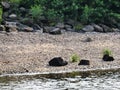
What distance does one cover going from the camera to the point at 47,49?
39.3 meters

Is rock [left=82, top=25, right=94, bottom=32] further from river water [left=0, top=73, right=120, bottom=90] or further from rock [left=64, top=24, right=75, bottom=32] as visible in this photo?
river water [left=0, top=73, right=120, bottom=90]

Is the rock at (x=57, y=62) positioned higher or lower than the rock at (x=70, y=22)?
lower

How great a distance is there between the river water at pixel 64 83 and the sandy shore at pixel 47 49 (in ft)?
10.6

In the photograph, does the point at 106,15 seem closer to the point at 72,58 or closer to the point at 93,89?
the point at 72,58

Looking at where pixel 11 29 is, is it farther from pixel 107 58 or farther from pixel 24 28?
pixel 107 58

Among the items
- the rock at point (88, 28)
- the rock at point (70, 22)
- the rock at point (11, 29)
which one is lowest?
the rock at point (88, 28)

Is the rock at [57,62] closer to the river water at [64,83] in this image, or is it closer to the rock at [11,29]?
the river water at [64,83]

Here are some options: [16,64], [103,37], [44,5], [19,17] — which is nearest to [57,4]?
[44,5]

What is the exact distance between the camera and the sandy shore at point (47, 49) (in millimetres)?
33375

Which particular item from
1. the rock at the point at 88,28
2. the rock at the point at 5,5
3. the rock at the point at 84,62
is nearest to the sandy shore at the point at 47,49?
the rock at the point at 84,62

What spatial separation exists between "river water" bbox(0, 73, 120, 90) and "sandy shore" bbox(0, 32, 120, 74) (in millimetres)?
3229

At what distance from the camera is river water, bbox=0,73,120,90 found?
26.2 metres

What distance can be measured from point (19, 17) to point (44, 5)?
205 inches

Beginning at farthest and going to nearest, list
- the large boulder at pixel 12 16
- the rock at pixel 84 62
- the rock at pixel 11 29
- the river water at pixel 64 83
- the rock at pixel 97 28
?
the large boulder at pixel 12 16
the rock at pixel 97 28
the rock at pixel 11 29
the rock at pixel 84 62
the river water at pixel 64 83
